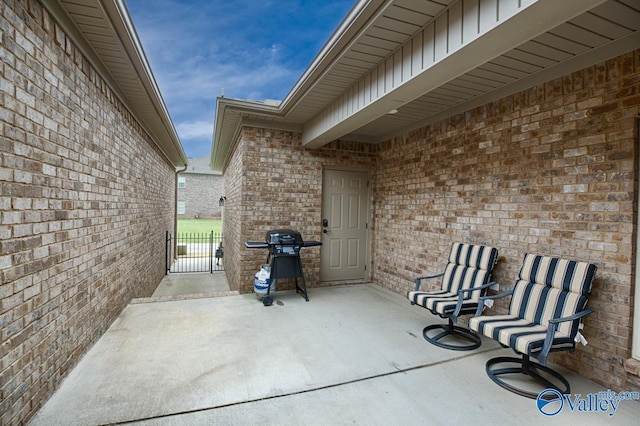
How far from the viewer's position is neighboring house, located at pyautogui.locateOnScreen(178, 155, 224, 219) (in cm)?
2572

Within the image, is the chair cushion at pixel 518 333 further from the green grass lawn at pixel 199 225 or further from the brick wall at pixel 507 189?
the green grass lawn at pixel 199 225

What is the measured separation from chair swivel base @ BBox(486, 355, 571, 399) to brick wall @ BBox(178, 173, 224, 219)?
25.3 metres

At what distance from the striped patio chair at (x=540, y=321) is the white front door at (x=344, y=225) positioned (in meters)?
3.11

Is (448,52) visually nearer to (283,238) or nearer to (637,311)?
(637,311)

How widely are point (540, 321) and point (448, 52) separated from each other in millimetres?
2378

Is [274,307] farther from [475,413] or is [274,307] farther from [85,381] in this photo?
[475,413]

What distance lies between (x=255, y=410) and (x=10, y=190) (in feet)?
6.77

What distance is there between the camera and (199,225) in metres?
24.2

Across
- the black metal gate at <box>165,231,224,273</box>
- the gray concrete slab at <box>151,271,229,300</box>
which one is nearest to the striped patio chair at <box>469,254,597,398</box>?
the gray concrete slab at <box>151,271,229,300</box>

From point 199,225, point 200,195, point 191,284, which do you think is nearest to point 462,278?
point 191,284

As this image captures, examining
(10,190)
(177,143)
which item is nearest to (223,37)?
(177,143)

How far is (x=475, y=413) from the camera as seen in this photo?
221cm

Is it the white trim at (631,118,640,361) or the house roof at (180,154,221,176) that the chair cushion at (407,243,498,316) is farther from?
the house roof at (180,154,221,176)

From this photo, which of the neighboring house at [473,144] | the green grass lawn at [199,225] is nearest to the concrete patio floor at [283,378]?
the neighboring house at [473,144]
